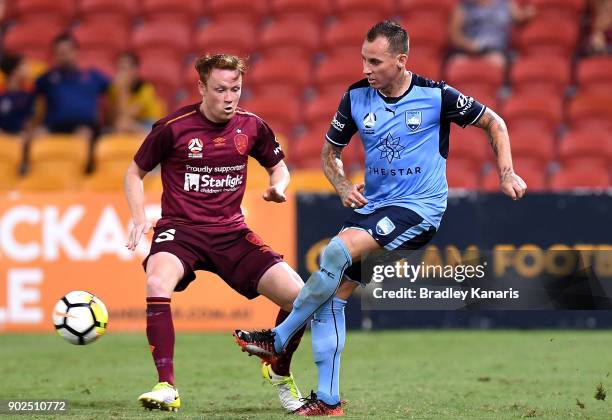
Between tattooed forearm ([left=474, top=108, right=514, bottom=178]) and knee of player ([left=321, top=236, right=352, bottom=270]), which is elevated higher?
tattooed forearm ([left=474, top=108, right=514, bottom=178])

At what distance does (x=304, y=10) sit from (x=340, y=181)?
10.2 metres

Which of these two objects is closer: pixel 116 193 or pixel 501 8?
pixel 116 193

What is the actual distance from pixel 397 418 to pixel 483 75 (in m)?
9.34

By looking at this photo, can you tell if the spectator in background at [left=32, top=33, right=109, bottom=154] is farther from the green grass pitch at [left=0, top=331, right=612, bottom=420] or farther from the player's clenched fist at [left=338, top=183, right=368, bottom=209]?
the player's clenched fist at [left=338, top=183, right=368, bottom=209]

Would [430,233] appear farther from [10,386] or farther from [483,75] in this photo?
[483,75]

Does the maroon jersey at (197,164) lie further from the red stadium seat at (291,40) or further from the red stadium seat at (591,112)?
the red stadium seat at (291,40)

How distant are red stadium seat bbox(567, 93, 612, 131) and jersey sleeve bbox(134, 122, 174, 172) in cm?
846

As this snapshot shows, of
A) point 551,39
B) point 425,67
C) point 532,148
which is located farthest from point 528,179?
point 551,39

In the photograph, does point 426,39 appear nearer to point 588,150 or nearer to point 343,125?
point 588,150

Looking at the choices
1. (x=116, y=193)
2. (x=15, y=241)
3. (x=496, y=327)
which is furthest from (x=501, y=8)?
(x=15, y=241)

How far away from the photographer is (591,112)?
14.5m

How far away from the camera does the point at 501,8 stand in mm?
15148

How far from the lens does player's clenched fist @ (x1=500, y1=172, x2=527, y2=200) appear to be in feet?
20.0

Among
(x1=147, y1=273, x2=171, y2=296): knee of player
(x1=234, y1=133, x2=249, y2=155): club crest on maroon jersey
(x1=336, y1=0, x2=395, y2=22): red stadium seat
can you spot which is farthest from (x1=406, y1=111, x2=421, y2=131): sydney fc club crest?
(x1=336, y1=0, x2=395, y2=22): red stadium seat
